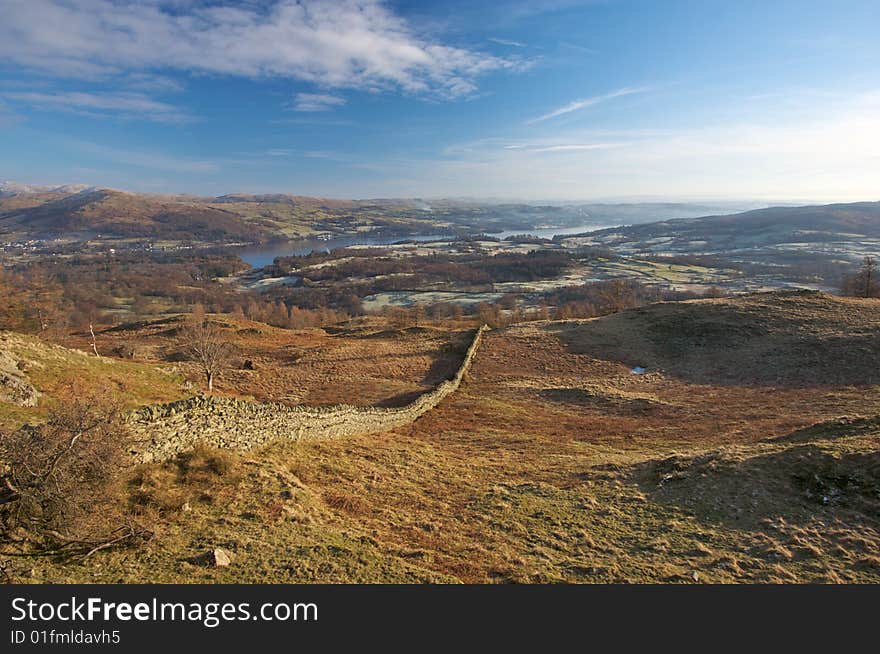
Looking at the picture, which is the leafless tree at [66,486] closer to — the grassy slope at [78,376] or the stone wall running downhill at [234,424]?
the stone wall running downhill at [234,424]

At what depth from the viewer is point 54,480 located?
724 cm

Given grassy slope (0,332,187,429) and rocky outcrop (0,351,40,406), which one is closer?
rocky outcrop (0,351,40,406)

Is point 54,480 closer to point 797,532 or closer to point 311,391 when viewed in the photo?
point 797,532

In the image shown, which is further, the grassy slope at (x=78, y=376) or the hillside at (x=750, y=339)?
the hillside at (x=750, y=339)

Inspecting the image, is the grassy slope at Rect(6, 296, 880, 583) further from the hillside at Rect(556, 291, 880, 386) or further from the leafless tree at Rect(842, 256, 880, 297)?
the leafless tree at Rect(842, 256, 880, 297)

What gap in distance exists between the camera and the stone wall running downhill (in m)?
10.7

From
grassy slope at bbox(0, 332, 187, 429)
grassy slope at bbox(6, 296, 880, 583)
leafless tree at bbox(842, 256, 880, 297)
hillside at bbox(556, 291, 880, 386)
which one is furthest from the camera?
leafless tree at bbox(842, 256, 880, 297)

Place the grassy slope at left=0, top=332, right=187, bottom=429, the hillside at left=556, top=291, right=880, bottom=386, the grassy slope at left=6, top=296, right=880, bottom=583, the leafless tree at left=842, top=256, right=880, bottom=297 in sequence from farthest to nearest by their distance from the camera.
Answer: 1. the leafless tree at left=842, top=256, right=880, bottom=297
2. the hillside at left=556, top=291, right=880, bottom=386
3. the grassy slope at left=0, top=332, right=187, bottom=429
4. the grassy slope at left=6, top=296, right=880, bottom=583

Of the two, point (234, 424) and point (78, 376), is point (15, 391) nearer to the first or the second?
point (78, 376)

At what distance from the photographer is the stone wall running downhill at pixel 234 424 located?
35.2ft

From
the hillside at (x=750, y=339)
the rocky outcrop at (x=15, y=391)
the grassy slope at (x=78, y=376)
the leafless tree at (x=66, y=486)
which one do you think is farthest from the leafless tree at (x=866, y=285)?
the rocky outcrop at (x=15, y=391)

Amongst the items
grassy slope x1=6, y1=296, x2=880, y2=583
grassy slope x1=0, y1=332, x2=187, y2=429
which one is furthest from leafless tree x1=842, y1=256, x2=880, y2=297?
grassy slope x1=0, y1=332, x2=187, y2=429
